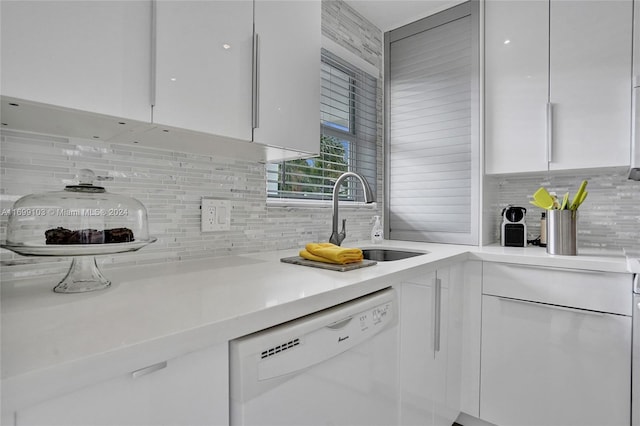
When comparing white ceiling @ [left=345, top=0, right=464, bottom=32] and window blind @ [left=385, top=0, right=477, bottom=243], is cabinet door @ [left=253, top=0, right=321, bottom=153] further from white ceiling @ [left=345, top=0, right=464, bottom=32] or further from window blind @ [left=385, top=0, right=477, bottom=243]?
window blind @ [left=385, top=0, right=477, bottom=243]

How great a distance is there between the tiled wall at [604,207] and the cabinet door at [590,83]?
228 millimetres

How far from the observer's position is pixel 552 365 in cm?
158

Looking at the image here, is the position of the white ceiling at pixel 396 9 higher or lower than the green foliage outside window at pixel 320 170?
higher

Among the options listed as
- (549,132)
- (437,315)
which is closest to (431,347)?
(437,315)

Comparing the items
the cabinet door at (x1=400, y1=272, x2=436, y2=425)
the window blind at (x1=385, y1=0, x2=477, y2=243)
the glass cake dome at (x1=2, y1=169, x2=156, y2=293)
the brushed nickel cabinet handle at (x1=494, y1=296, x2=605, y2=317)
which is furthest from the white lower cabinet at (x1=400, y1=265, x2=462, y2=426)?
the glass cake dome at (x1=2, y1=169, x2=156, y2=293)

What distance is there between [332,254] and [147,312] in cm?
67

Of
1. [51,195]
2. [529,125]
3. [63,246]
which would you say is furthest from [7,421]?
[529,125]

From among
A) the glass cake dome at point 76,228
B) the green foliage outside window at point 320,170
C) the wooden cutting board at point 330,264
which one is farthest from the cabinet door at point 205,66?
the green foliage outside window at point 320,170

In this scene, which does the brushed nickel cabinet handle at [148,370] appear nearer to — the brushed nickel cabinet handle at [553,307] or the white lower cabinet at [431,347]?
the white lower cabinet at [431,347]

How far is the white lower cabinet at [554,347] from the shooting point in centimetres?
144

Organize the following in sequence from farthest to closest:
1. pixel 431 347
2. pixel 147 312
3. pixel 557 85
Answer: pixel 557 85 → pixel 431 347 → pixel 147 312

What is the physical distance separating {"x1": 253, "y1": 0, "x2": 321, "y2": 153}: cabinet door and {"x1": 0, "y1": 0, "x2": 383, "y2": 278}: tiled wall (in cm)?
35

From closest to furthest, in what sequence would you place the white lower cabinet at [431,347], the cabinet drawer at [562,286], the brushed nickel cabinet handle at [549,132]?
the white lower cabinet at [431,347] → the cabinet drawer at [562,286] → the brushed nickel cabinet handle at [549,132]

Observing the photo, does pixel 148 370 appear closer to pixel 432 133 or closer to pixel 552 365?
pixel 552 365
